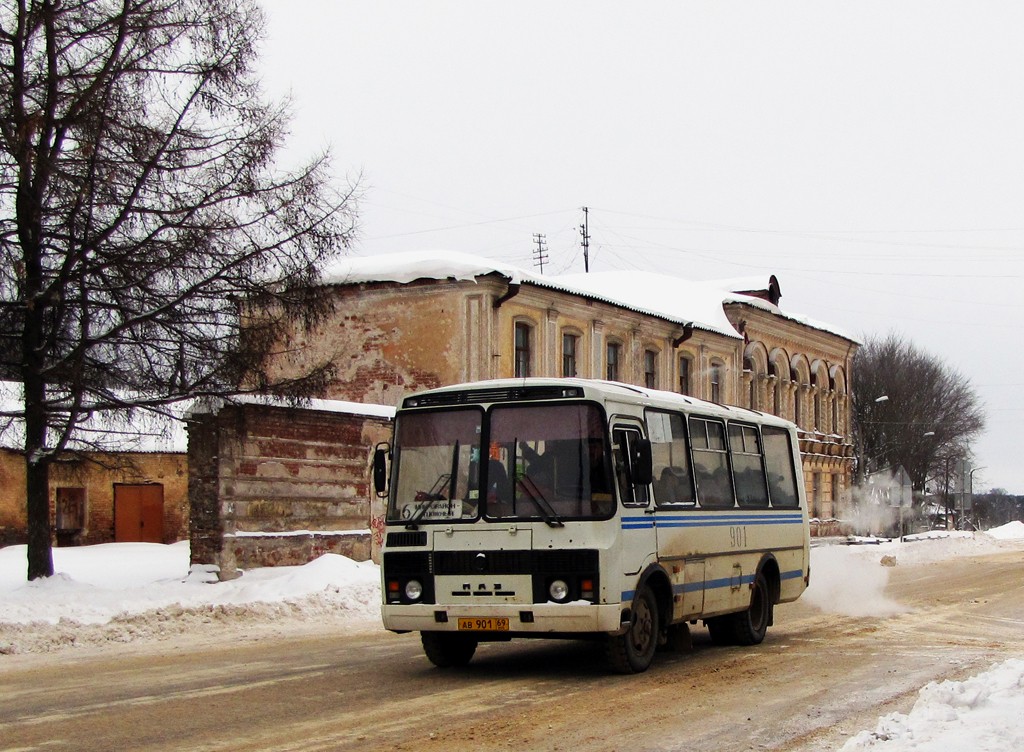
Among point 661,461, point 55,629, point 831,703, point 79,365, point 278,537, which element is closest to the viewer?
point 831,703

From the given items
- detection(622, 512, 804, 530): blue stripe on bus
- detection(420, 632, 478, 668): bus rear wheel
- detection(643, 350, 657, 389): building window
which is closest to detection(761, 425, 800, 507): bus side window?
detection(622, 512, 804, 530): blue stripe on bus

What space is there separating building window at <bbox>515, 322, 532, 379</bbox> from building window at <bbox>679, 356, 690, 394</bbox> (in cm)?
907

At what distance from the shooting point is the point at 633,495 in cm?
1211

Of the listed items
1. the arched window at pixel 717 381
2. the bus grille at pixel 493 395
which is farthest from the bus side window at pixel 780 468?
the arched window at pixel 717 381

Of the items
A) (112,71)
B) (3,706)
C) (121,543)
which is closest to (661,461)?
(3,706)

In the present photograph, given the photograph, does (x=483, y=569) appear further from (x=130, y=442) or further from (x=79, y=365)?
(x=130, y=442)

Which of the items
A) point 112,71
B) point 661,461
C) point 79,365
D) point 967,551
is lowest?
point 967,551

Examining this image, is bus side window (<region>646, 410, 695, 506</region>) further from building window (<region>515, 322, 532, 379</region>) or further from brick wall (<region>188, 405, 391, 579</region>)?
building window (<region>515, 322, 532, 379</region>)

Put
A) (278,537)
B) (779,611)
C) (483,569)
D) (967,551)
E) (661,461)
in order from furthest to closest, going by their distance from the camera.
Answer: (967,551) → (278,537) → (779,611) → (661,461) → (483,569)

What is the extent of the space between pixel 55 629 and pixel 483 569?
22.1 ft

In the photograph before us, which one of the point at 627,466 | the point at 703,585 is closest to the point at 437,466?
the point at 627,466

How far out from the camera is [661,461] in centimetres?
1302

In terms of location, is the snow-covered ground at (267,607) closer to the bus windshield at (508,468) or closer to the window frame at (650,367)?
the bus windshield at (508,468)

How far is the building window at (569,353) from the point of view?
3538 cm
